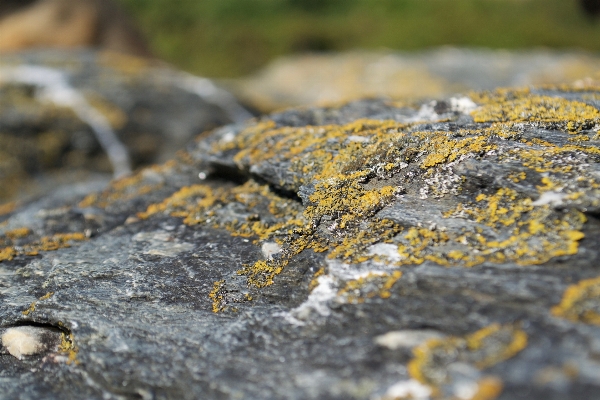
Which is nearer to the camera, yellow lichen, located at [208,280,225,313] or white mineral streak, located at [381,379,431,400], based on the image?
white mineral streak, located at [381,379,431,400]

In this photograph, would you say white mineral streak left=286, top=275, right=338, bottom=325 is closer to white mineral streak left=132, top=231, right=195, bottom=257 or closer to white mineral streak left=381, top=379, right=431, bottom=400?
white mineral streak left=381, top=379, right=431, bottom=400

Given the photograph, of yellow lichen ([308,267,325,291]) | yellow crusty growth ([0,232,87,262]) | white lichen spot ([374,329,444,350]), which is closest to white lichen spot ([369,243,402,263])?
yellow lichen ([308,267,325,291])

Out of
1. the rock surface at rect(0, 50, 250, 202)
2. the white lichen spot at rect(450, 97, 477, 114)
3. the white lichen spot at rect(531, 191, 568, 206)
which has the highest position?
the white lichen spot at rect(450, 97, 477, 114)

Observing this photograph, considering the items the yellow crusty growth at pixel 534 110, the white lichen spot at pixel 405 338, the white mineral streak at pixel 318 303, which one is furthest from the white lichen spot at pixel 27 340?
the yellow crusty growth at pixel 534 110

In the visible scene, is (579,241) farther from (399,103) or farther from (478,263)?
(399,103)

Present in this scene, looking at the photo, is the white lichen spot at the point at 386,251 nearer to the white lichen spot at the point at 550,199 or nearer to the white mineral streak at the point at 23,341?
the white lichen spot at the point at 550,199

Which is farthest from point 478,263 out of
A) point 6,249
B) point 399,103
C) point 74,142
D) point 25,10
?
point 25,10

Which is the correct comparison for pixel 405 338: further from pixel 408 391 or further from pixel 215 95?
pixel 215 95
